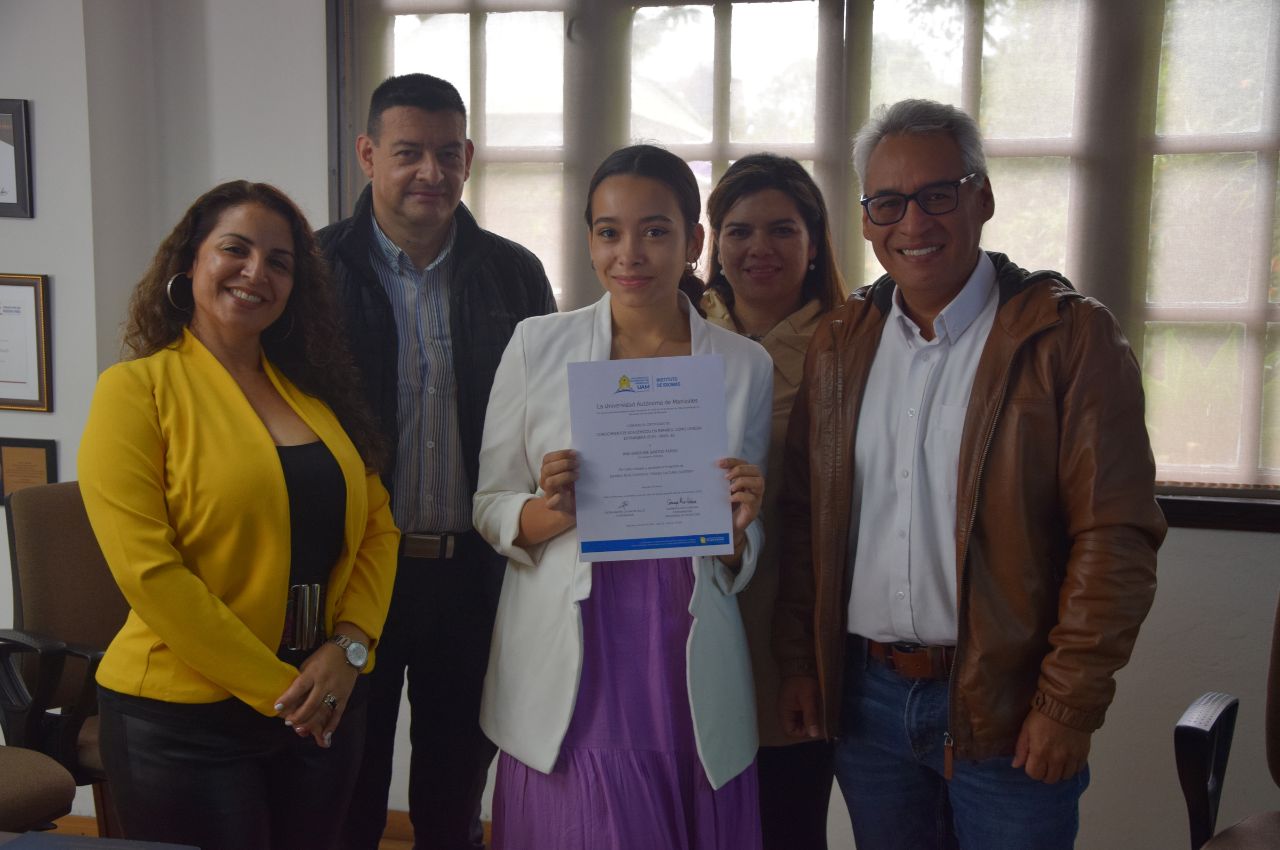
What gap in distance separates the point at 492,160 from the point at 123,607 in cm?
167

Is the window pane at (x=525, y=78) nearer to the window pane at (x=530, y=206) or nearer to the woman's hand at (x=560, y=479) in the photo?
the window pane at (x=530, y=206)

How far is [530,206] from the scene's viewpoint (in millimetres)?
Result: 3016

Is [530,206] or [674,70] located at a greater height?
[674,70]

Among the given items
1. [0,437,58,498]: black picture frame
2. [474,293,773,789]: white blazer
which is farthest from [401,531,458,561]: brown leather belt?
[0,437,58,498]: black picture frame

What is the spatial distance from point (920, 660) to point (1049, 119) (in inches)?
70.7

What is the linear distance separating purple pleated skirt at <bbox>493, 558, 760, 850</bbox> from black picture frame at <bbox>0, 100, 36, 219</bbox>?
241 cm

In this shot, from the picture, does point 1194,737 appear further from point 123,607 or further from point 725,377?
point 123,607

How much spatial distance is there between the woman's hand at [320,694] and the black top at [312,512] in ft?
0.14

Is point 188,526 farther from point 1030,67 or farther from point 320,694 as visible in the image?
point 1030,67

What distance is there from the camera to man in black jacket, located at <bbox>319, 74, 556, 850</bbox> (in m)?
2.10

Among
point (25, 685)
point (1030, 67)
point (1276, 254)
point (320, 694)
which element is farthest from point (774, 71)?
point (25, 685)

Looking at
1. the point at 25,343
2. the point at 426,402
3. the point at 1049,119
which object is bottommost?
the point at 426,402

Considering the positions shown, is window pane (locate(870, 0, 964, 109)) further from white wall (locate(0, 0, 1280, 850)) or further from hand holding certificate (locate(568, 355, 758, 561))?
hand holding certificate (locate(568, 355, 758, 561))

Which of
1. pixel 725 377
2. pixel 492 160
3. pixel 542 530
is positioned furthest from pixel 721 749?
pixel 492 160
